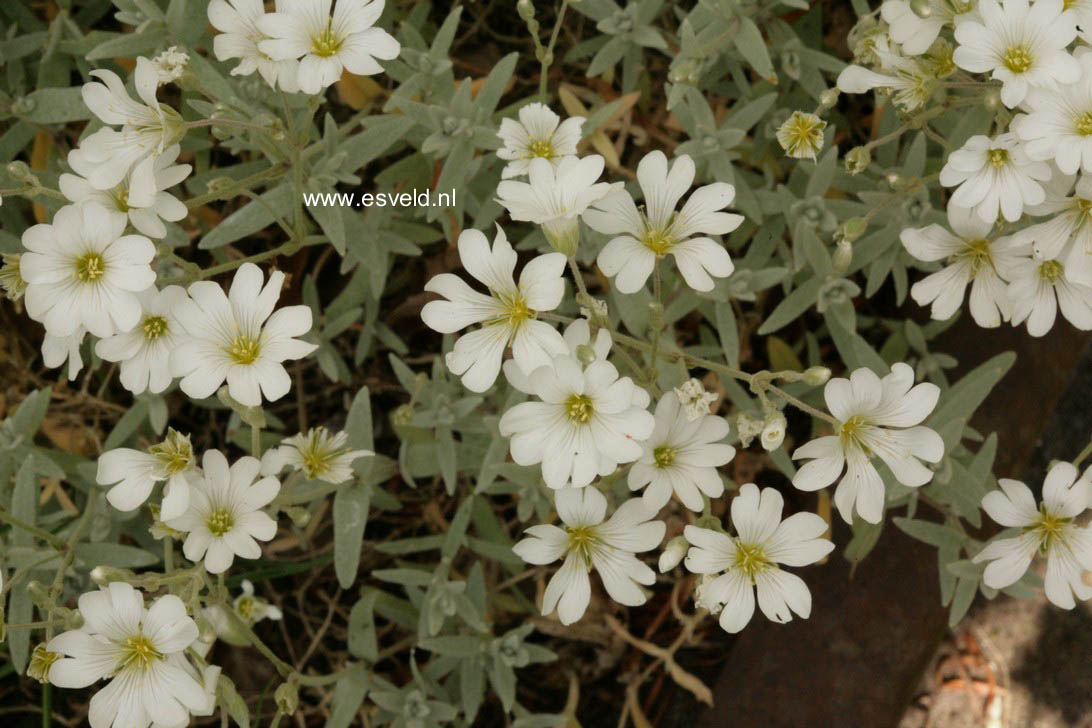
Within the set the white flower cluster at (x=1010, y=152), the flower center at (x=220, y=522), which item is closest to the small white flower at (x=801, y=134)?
the white flower cluster at (x=1010, y=152)

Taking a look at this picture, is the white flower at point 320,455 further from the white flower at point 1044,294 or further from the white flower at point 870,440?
the white flower at point 1044,294

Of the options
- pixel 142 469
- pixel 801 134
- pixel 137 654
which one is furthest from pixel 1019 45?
pixel 137 654

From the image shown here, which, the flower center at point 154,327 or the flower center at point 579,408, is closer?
the flower center at point 579,408

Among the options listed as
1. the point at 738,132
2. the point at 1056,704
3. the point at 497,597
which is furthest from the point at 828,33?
the point at 1056,704

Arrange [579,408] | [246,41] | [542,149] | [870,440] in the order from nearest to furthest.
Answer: [579,408] < [870,440] < [246,41] < [542,149]

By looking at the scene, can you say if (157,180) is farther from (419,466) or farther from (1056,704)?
(1056,704)

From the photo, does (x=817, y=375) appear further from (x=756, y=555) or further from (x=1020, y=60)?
(x=1020, y=60)

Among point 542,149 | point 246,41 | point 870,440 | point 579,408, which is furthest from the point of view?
point 542,149
